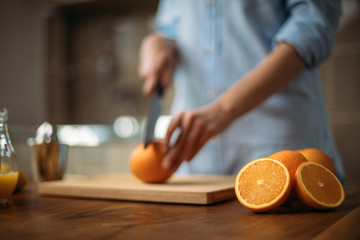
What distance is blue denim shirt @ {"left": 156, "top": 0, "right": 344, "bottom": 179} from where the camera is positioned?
47.4 inches

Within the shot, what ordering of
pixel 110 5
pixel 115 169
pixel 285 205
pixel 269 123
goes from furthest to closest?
pixel 110 5
pixel 115 169
pixel 269 123
pixel 285 205

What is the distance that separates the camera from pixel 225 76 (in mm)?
1268

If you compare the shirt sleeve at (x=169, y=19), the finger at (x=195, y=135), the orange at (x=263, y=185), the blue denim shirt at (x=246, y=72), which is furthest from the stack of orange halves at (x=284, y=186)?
the shirt sleeve at (x=169, y=19)

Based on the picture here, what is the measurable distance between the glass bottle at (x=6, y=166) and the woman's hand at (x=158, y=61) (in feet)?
1.84

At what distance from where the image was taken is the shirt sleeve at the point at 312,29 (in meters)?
1.04

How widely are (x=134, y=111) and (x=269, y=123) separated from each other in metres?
2.46

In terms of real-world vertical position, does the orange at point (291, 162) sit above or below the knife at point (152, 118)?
below

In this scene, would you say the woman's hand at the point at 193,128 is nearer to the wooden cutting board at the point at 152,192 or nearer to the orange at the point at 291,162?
the wooden cutting board at the point at 152,192

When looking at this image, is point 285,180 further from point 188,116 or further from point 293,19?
point 293,19

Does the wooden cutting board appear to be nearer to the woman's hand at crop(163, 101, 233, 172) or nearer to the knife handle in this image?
the woman's hand at crop(163, 101, 233, 172)

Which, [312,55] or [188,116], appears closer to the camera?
[188,116]

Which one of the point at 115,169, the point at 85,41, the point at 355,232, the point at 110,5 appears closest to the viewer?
the point at 355,232

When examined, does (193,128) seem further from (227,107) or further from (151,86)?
(151,86)

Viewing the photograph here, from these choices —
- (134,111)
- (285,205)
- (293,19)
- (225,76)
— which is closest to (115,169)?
(134,111)
